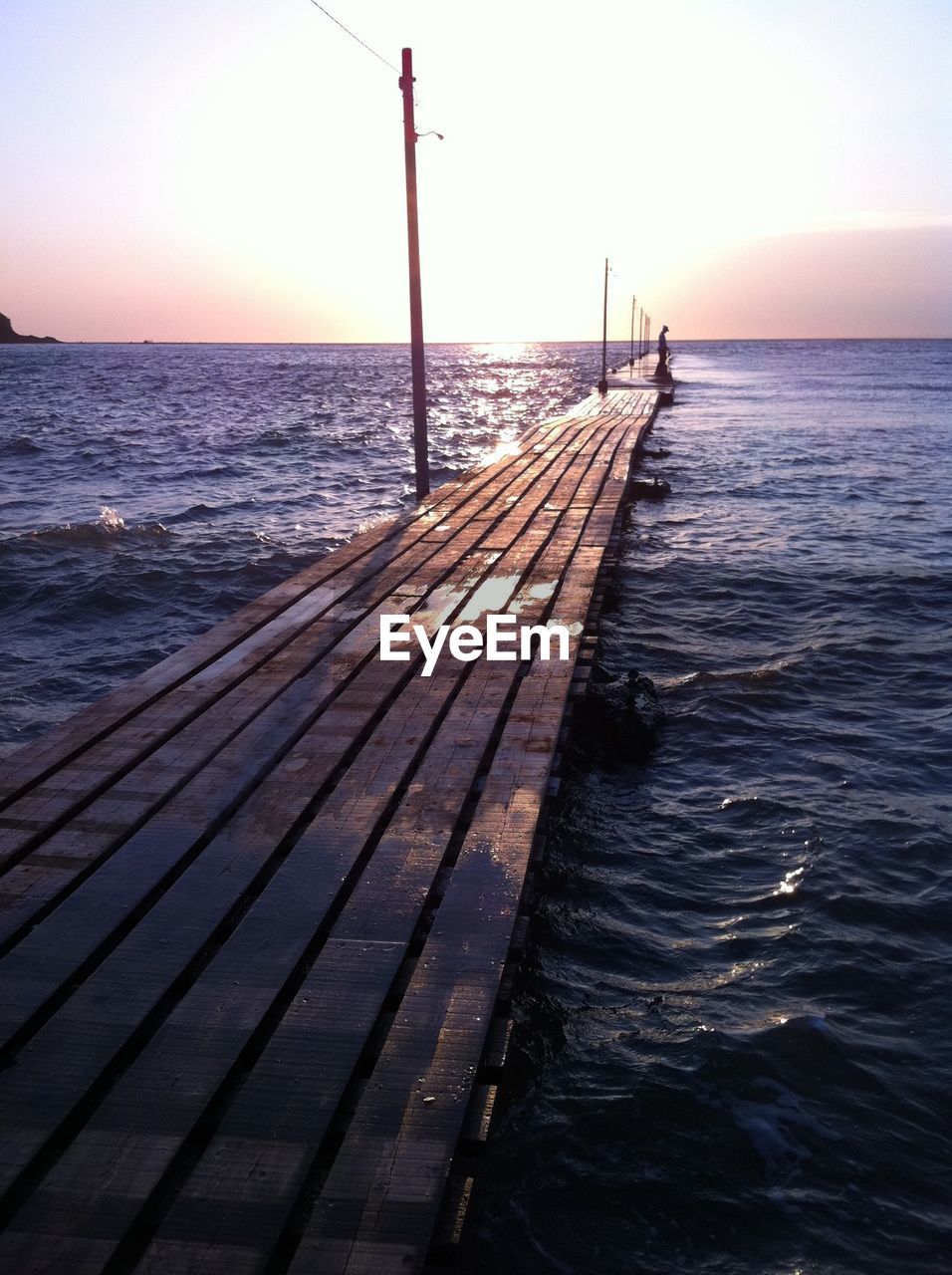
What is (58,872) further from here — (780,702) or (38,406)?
(38,406)

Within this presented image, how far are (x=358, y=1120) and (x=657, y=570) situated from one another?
11039 mm

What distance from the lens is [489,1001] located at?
329 cm

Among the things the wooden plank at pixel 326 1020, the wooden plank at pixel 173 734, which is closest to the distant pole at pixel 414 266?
the wooden plank at pixel 173 734

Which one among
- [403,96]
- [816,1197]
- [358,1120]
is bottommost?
[816,1197]

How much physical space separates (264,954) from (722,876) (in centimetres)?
312

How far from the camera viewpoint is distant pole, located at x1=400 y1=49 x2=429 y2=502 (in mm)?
11938

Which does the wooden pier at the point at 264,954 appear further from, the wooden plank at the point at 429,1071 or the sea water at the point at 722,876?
the sea water at the point at 722,876

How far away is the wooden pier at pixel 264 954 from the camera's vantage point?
258cm

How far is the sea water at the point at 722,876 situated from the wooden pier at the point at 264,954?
830 millimetres

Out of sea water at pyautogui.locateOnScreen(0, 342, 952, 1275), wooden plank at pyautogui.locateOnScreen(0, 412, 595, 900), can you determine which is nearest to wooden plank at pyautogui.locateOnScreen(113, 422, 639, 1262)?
sea water at pyautogui.locateOnScreen(0, 342, 952, 1275)

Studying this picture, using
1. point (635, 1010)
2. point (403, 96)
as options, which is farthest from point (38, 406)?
point (635, 1010)

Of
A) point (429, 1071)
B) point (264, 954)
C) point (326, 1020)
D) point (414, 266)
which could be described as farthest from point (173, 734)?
point (414, 266)

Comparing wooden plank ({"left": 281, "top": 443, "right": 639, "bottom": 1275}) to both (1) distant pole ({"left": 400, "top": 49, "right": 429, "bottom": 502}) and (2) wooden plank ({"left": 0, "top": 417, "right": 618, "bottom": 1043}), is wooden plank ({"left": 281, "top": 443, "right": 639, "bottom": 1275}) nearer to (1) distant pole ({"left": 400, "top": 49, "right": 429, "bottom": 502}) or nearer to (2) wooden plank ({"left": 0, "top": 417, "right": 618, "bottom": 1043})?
(2) wooden plank ({"left": 0, "top": 417, "right": 618, "bottom": 1043})

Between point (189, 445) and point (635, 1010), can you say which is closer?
point (635, 1010)
